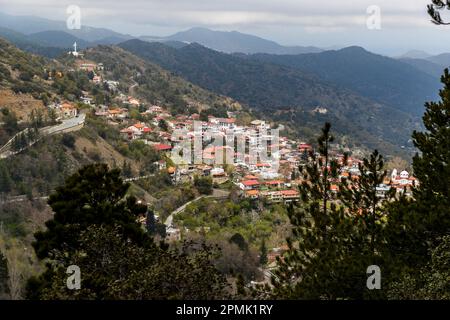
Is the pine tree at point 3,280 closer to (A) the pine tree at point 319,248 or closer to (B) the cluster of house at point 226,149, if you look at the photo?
(A) the pine tree at point 319,248

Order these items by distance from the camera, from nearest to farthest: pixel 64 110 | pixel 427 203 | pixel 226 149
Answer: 1. pixel 427 203
2. pixel 64 110
3. pixel 226 149

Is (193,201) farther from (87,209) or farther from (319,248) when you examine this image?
(319,248)

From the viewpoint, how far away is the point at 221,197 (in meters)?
34.4

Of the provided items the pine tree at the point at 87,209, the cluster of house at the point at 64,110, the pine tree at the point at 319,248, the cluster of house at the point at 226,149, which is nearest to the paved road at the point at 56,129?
the cluster of house at the point at 64,110

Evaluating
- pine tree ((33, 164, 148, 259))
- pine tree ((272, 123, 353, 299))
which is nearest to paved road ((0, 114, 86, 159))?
pine tree ((33, 164, 148, 259))

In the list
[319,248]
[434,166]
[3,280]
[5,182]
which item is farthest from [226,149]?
[319,248]

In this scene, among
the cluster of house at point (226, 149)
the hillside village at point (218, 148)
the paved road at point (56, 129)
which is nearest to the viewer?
the paved road at point (56, 129)

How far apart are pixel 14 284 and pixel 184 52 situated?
170659 mm

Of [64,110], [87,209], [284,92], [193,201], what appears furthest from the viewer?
[284,92]

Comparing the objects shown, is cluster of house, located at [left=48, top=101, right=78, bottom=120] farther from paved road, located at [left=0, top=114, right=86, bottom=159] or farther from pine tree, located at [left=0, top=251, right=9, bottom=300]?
pine tree, located at [left=0, top=251, right=9, bottom=300]

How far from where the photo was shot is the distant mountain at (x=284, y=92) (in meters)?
121

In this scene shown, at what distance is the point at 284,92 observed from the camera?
144 meters
